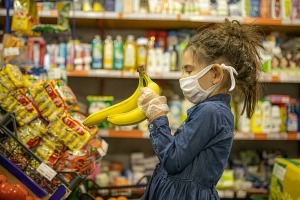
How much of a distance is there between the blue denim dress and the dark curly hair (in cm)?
12

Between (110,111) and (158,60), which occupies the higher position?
(158,60)

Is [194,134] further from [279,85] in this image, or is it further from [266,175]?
[279,85]

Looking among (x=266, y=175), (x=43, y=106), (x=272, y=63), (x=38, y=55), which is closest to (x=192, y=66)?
(x=43, y=106)

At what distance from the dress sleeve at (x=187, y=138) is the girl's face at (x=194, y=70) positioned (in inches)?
4.0

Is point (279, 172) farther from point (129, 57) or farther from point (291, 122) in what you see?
point (129, 57)

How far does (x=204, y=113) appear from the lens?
1.38 m

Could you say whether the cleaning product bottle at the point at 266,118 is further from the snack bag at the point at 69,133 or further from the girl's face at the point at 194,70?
the girl's face at the point at 194,70

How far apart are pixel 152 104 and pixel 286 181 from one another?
3.67 ft

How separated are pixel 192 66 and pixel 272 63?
2092 mm

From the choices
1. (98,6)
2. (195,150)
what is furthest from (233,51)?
(98,6)

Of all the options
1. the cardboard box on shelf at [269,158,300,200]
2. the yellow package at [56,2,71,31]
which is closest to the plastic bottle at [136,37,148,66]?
the yellow package at [56,2,71,31]

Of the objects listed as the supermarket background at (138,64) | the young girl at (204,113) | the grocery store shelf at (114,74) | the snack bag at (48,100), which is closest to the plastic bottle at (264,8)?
the supermarket background at (138,64)

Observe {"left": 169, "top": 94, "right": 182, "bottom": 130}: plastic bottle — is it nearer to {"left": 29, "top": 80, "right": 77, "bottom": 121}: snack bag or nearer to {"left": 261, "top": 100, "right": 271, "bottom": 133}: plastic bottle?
{"left": 261, "top": 100, "right": 271, "bottom": 133}: plastic bottle

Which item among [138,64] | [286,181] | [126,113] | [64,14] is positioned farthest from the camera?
[138,64]
